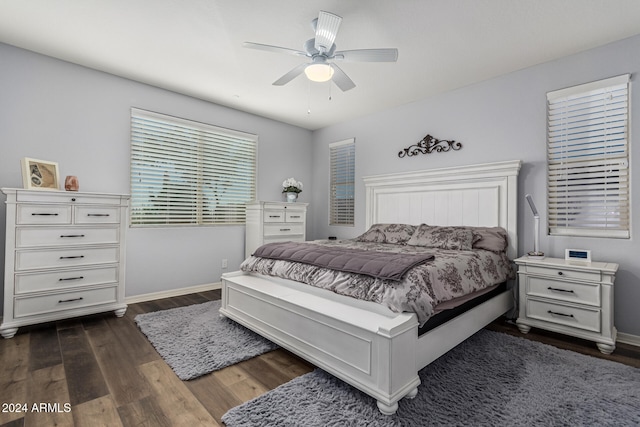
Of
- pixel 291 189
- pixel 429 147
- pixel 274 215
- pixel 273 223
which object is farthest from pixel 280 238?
pixel 429 147

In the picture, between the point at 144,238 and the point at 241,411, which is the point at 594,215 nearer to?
the point at 241,411

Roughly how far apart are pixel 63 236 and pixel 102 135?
4.10ft

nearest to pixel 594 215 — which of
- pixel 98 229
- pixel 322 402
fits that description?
pixel 322 402

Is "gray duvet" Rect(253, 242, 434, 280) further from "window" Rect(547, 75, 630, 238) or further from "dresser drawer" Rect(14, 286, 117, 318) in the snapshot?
"window" Rect(547, 75, 630, 238)

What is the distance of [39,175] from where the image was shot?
2812 millimetres

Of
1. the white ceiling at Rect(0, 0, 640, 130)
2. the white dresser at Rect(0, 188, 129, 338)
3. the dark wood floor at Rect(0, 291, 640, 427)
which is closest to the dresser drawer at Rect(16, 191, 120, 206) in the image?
the white dresser at Rect(0, 188, 129, 338)

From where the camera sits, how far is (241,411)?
1614mm

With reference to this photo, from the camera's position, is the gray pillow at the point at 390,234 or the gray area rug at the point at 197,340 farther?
the gray pillow at the point at 390,234

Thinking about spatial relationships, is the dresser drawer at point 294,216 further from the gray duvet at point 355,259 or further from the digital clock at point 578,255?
the digital clock at point 578,255

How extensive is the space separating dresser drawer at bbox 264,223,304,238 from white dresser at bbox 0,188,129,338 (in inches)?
69.1

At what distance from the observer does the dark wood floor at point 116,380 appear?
1.58 meters

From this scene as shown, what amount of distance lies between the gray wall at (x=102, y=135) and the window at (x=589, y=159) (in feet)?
12.2

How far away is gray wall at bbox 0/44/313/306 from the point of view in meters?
2.90

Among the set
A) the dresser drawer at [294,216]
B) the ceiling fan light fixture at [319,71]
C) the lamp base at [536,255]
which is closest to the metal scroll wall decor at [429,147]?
the lamp base at [536,255]
